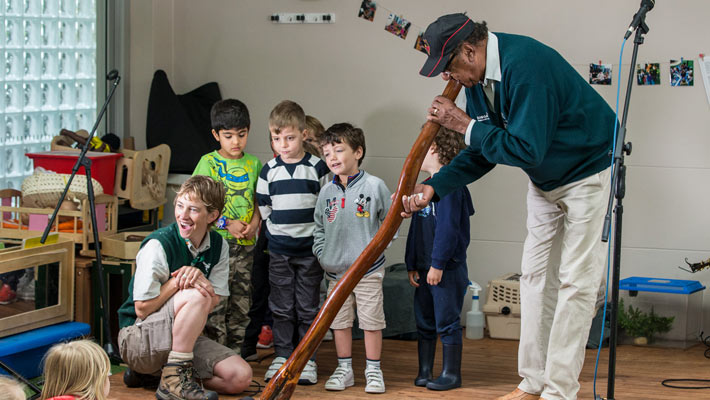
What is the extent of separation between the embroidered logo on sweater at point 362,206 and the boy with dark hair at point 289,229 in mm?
240

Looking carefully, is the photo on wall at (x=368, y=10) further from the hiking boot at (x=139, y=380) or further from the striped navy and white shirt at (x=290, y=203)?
the hiking boot at (x=139, y=380)

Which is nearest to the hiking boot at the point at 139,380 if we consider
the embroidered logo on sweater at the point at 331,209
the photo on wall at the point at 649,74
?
the embroidered logo on sweater at the point at 331,209

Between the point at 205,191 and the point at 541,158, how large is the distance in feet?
4.03

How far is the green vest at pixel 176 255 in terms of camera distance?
9.56 feet

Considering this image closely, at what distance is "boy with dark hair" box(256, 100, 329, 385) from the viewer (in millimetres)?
3293

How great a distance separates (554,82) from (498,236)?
193cm

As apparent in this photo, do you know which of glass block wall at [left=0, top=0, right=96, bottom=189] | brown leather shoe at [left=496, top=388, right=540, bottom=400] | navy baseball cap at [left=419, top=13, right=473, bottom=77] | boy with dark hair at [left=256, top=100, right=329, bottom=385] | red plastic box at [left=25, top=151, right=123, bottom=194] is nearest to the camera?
navy baseball cap at [left=419, top=13, right=473, bottom=77]

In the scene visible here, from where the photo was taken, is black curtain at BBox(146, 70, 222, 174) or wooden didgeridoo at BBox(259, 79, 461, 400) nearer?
wooden didgeridoo at BBox(259, 79, 461, 400)

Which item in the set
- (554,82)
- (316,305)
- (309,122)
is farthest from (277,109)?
(554,82)

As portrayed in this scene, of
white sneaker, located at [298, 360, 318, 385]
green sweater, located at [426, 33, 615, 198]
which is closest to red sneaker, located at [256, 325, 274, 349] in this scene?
white sneaker, located at [298, 360, 318, 385]

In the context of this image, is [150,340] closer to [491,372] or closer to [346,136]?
[346,136]

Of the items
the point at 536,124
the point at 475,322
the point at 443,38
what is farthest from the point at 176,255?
the point at 475,322

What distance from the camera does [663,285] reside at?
12.8 feet

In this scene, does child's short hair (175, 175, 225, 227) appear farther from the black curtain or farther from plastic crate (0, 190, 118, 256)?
the black curtain
